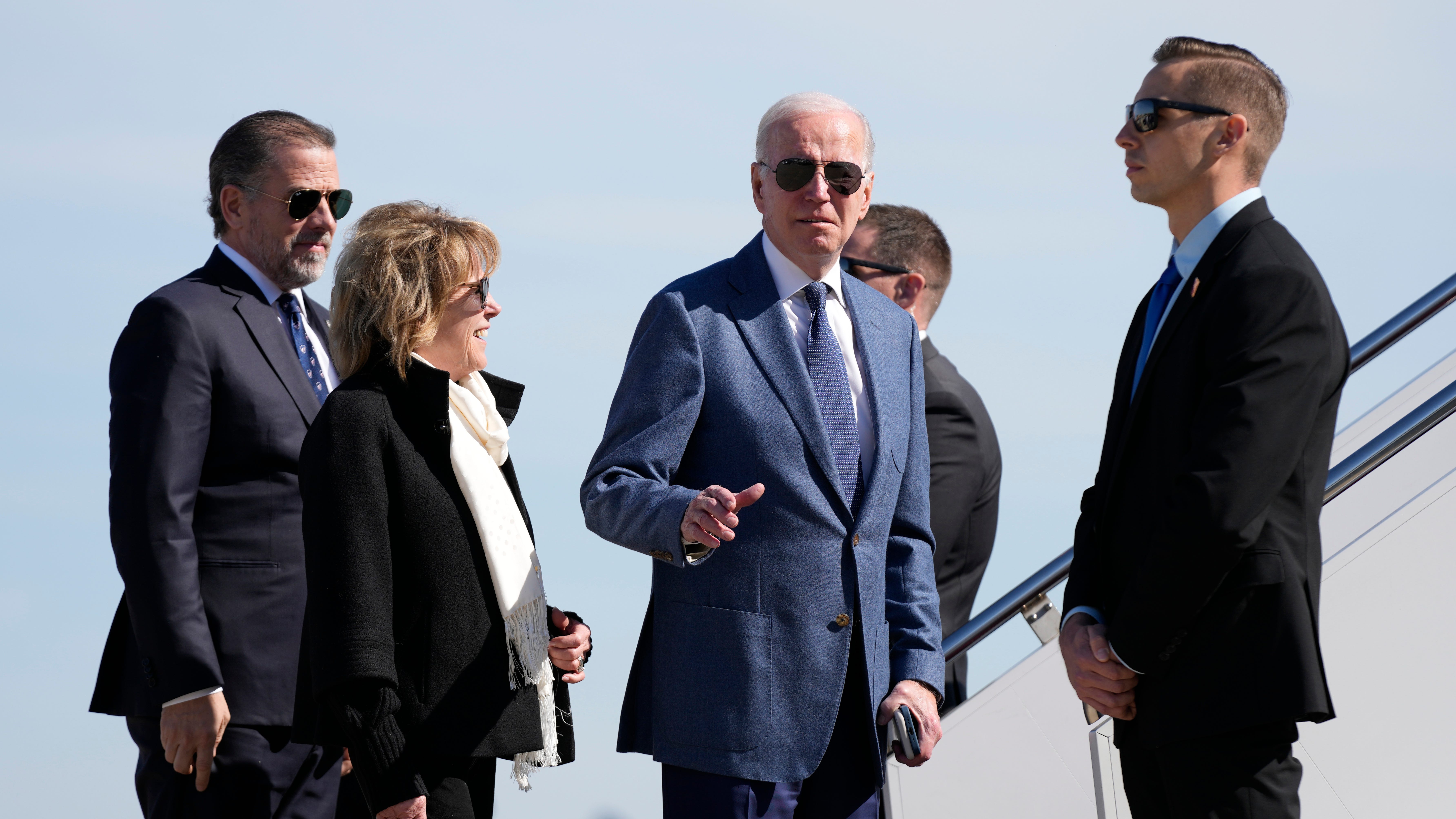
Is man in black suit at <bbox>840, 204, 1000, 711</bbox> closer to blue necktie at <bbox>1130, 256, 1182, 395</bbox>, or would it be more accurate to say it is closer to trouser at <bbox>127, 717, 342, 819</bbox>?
blue necktie at <bbox>1130, 256, 1182, 395</bbox>

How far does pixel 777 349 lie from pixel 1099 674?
0.96 m

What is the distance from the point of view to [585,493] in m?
3.10

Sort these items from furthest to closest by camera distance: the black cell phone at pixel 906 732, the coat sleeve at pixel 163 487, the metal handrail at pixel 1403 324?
the metal handrail at pixel 1403 324
the coat sleeve at pixel 163 487
the black cell phone at pixel 906 732

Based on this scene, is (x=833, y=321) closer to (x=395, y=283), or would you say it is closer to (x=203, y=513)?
(x=395, y=283)

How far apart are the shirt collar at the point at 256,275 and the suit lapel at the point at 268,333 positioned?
20 millimetres

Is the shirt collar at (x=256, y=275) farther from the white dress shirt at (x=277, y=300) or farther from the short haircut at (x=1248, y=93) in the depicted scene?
the short haircut at (x=1248, y=93)

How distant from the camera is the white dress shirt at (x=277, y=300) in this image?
13.3 ft

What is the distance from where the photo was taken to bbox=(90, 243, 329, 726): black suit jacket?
11.5 ft

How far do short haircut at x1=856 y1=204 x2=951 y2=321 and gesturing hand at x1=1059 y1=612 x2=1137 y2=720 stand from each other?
106 inches

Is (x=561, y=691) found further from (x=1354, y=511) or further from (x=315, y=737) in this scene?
(x=1354, y=511)

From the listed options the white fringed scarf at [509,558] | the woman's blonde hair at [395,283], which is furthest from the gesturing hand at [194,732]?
the woman's blonde hair at [395,283]

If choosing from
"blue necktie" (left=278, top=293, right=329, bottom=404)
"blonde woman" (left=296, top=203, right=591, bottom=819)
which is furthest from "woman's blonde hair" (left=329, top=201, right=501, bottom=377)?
"blue necktie" (left=278, top=293, right=329, bottom=404)

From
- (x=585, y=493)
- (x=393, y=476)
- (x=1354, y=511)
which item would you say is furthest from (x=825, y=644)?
(x=1354, y=511)

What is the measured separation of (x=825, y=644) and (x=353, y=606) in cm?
97
